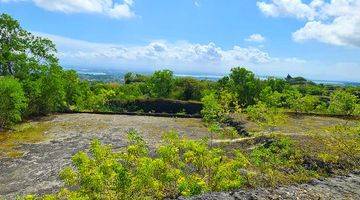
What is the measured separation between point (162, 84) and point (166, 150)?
180 feet

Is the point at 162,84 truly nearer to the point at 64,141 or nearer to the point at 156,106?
the point at 156,106

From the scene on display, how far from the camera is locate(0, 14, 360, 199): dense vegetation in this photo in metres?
14.7

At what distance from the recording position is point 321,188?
51.6 ft

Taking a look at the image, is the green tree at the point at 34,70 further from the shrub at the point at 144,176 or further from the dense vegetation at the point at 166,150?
the shrub at the point at 144,176

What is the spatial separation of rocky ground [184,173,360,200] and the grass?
17090 mm

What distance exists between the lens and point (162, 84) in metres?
71.4

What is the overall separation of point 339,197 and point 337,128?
1040cm

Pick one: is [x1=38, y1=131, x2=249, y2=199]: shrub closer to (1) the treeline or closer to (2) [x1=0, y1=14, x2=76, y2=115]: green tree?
(1) the treeline

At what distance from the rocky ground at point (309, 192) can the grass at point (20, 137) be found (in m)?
17.1

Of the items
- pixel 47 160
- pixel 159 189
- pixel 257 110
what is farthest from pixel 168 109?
pixel 159 189

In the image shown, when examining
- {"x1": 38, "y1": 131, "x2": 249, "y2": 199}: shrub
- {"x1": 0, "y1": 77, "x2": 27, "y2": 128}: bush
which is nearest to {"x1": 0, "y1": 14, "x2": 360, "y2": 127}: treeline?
{"x1": 0, "y1": 77, "x2": 27, "y2": 128}: bush

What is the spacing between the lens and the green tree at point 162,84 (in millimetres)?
71100

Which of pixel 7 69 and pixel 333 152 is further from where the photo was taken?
pixel 7 69

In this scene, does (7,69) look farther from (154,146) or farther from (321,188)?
(321,188)
